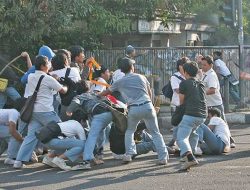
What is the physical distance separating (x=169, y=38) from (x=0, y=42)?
13.7m

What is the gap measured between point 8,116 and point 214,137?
3352 millimetres

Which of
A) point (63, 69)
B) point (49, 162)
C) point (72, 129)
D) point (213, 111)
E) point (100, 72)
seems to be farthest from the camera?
point (100, 72)

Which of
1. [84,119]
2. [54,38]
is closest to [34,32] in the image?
[54,38]

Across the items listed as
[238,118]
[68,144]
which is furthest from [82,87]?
[238,118]

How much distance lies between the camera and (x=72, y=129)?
383 inches

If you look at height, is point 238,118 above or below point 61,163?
below

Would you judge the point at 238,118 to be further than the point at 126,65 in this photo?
Yes

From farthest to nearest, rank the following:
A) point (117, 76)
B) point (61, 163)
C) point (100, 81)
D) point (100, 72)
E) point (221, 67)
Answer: point (221, 67)
point (117, 76)
point (100, 72)
point (100, 81)
point (61, 163)

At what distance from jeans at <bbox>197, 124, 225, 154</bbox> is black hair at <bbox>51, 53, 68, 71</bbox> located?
2.43m

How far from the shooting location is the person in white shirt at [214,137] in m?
10.5

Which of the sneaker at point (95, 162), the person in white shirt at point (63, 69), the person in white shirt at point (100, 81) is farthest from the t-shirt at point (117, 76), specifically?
the sneaker at point (95, 162)

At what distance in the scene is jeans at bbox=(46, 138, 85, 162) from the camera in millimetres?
9571

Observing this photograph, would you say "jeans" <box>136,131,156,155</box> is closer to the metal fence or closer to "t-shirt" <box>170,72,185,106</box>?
"t-shirt" <box>170,72,185,106</box>

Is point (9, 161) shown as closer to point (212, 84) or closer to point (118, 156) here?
point (118, 156)
